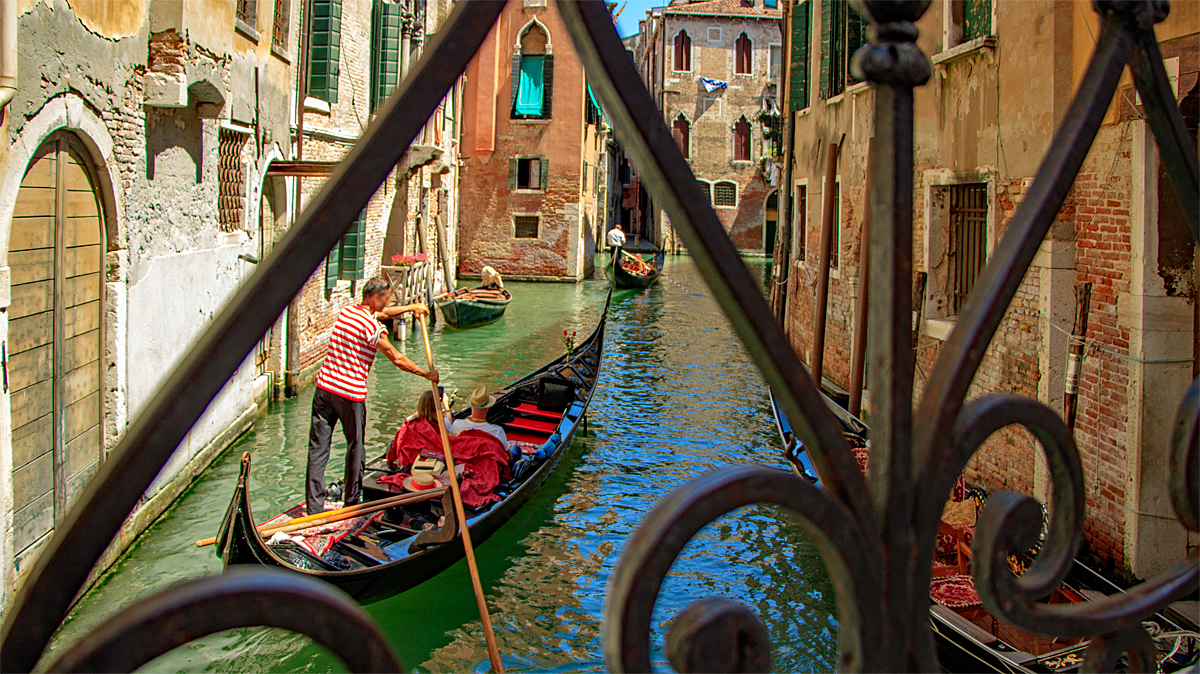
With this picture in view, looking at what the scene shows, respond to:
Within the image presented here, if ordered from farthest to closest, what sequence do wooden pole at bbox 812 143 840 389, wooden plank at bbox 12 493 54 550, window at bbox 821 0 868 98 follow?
window at bbox 821 0 868 98 < wooden pole at bbox 812 143 840 389 < wooden plank at bbox 12 493 54 550

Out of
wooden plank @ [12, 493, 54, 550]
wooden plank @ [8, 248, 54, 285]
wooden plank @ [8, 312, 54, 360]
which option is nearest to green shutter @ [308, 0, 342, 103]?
wooden plank @ [8, 248, 54, 285]

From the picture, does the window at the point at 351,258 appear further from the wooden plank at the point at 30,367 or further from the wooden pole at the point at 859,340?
the wooden plank at the point at 30,367

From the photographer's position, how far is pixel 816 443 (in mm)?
656

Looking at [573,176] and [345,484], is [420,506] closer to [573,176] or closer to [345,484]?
[345,484]

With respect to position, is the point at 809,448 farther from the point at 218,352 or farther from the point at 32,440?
the point at 32,440

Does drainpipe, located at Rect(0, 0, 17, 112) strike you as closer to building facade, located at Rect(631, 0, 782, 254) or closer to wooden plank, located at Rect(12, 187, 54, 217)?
wooden plank, located at Rect(12, 187, 54, 217)

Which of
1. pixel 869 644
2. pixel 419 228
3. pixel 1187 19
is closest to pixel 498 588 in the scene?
pixel 1187 19

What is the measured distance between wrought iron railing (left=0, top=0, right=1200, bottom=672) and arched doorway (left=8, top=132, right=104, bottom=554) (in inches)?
154

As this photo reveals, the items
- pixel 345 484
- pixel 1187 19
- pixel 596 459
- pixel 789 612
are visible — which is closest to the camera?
pixel 1187 19

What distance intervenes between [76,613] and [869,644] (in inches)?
169

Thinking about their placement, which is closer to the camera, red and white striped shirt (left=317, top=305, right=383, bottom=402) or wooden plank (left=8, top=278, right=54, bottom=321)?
wooden plank (left=8, top=278, right=54, bottom=321)

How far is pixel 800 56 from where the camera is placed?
34.0ft

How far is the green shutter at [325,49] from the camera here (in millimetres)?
8938

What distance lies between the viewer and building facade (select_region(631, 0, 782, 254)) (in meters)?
29.4
